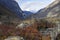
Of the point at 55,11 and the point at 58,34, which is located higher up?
the point at 55,11

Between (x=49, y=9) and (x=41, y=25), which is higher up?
(x=49, y=9)

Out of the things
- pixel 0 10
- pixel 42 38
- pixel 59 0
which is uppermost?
pixel 59 0

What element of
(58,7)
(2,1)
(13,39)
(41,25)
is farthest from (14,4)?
(13,39)

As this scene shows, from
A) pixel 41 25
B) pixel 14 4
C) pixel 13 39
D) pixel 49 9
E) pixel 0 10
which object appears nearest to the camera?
pixel 13 39

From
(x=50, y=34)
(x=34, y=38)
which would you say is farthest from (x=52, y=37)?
(x=34, y=38)

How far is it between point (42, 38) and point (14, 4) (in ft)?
203

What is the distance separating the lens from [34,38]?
16.0 metres

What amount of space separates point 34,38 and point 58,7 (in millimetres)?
66979

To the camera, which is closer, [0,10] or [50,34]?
[50,34]

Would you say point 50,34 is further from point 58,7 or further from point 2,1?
point 58,7

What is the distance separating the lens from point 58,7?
81.9m

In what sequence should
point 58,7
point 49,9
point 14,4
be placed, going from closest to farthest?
point 14,4 → point 58,7 → point 49,9

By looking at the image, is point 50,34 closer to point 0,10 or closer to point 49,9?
point 0,10

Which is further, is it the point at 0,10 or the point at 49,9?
the point at 49,9
